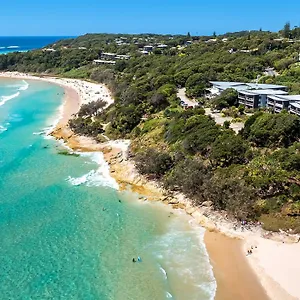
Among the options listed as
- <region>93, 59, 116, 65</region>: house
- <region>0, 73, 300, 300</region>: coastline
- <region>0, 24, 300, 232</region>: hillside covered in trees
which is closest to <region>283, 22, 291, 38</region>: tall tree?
<region>0, 24, 300, 232</region>: hillside covered in trees

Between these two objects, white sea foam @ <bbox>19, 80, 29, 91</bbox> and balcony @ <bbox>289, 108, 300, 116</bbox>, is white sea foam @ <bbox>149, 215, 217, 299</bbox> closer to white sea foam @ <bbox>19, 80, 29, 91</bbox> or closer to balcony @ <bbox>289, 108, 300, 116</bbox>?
balcony @ <bbox>289, 108, 300, 116</bbox>

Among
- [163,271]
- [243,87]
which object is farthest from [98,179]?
[243,87]

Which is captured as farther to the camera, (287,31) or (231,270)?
(287,31)

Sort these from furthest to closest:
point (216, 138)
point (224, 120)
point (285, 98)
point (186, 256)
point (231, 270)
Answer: point (224, 120) < point (285, 98) < point (216, 138) < point (186, 256) < point (231, 270)

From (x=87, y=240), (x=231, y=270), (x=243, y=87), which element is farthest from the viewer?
(x=243, y=87)

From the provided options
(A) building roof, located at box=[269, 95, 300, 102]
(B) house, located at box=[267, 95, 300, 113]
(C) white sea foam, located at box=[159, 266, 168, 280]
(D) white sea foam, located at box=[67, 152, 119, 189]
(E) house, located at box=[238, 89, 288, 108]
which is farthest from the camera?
(E) house, located at box=[238, 89, 288, 108]

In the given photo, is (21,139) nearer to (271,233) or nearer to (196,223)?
(196,223)

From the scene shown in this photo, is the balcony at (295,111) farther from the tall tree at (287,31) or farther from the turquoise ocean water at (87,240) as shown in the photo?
the tall tree at (287,31)

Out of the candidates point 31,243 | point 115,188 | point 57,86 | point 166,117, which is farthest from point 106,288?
point 57,86

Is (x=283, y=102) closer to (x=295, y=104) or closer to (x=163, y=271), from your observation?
(x=295, y=104)

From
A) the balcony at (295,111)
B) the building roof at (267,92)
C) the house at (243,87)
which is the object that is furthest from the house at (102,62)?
the balcony at (295,111)
